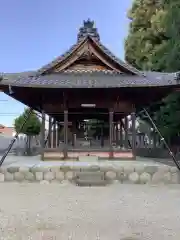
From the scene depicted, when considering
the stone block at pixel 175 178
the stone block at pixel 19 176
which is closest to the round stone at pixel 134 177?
the stone block at pixel 175 178

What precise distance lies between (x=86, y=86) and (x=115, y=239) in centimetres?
777

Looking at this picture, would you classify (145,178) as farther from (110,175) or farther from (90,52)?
(90,52)

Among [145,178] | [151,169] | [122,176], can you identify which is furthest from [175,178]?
[122,176]

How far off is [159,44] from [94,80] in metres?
7.95

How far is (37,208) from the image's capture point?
20.9ft

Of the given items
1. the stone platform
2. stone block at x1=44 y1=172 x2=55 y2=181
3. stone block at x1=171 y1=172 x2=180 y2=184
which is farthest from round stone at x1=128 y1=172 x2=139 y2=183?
stone block at x1=44 y1=172 x2=55 y2=181

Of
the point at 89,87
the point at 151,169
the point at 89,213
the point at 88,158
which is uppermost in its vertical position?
the point at 89,87

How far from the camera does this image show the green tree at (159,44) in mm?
13125

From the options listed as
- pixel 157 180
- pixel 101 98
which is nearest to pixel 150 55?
pixel 101 98

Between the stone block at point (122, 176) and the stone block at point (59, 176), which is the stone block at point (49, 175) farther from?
the stone block at point (122, 176)

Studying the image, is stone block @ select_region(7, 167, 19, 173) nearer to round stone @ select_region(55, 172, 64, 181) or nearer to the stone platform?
the stone platform

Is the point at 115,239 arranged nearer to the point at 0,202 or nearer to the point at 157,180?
the point at 0,202

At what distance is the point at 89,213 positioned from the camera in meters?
5.95

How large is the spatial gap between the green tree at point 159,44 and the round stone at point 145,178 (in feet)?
17.0
